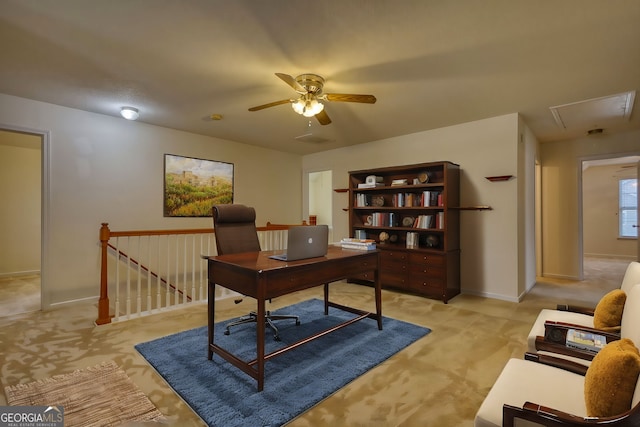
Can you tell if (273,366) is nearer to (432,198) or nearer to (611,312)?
(611,312)

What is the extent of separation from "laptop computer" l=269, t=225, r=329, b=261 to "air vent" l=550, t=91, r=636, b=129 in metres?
3.38

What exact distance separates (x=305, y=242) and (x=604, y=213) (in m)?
8.85

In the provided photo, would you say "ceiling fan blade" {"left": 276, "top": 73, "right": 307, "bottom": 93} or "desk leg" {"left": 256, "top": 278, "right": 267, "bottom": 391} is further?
"ceiling fan blade" {"left": 276, "top": 73, "right": 307, "bottom": 93}

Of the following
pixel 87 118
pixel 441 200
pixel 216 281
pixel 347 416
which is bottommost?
pixel 347 416

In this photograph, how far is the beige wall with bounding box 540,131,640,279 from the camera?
5168mm

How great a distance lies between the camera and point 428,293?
4.16 meters

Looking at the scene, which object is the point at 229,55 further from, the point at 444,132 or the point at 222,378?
the point at 444,132

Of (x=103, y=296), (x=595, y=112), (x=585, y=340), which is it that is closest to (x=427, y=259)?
(x=585, y=340)

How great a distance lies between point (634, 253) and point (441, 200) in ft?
21.5

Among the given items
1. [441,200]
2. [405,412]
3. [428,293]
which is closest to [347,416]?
[405,412]

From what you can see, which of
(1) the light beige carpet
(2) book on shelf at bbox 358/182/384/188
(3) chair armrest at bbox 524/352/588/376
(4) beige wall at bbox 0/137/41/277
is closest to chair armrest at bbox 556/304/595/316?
(3) chair armrest at bbox 524/352/588/376

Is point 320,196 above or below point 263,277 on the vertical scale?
above

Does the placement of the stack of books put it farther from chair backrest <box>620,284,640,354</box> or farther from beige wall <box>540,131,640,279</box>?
beige wall <box>540,131,640,279</box>

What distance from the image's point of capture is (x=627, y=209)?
7.27 metres
